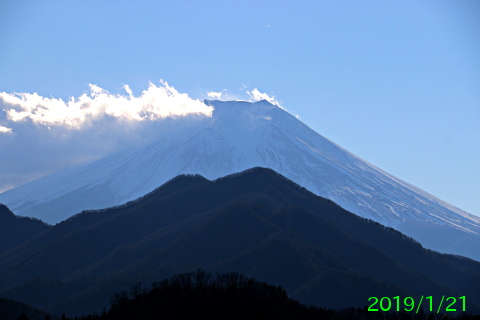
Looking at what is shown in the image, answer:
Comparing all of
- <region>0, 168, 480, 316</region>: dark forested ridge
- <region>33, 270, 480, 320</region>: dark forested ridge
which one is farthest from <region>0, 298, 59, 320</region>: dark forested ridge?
<region>33, 270, 480, 320</region>: dark forested ridge

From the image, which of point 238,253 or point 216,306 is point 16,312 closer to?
point 216,306

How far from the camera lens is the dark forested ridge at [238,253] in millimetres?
135750

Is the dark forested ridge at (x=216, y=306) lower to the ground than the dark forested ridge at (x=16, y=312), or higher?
higher

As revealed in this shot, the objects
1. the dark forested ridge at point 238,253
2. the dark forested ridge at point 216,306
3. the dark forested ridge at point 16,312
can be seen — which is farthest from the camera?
the dark forested ridge at point 238,253

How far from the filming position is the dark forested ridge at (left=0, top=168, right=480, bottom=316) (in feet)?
445

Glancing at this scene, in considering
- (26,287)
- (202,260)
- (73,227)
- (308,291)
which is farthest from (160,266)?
(73,227)

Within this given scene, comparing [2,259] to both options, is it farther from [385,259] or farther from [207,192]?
[385,259]

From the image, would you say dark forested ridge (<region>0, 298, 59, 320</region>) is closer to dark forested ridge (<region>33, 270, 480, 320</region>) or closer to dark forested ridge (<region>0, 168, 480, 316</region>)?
dark forested ridge (<region>0, 168, 480, 316</region>)

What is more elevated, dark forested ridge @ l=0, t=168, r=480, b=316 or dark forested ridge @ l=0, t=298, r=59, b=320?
dark forested ridge @ l=0, t=168, r=480, b=316

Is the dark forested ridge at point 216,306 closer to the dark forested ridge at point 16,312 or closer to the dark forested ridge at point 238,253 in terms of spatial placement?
the dark forested ridge at point 16,312

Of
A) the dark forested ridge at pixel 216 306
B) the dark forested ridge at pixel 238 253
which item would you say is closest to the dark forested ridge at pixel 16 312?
the dark forested ridge at pixel 238 253

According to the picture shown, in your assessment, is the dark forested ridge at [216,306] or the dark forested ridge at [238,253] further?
the dark forested ridge at [238,253]

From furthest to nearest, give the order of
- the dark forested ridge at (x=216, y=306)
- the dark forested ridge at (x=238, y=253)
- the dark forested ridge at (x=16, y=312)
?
the dark forested ridge at (x=238, y=253) → the dark forested ridge at (x=16, y=312) → the dark forested ridge at (x=216, y=306)

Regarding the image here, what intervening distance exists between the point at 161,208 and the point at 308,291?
72.0 metres
